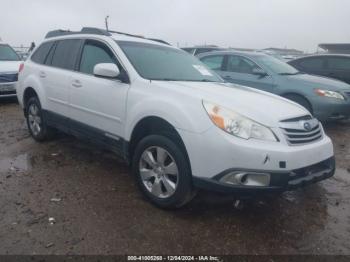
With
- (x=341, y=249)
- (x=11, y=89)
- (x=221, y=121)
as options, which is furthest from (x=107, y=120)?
(x=11, y=89)

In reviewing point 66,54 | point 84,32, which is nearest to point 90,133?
point 66,54

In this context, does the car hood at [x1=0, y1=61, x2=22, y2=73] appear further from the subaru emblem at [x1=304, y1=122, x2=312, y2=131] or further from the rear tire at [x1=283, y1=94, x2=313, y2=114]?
the subaru emblem at [x1=304, y1=122, x2=312, y2=131]

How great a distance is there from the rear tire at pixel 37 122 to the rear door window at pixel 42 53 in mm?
607

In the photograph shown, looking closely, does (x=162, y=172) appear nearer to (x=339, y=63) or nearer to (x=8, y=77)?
(x=8, y=77)

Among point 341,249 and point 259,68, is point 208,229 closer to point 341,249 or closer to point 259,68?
point 341,249

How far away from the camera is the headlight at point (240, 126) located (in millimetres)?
3061

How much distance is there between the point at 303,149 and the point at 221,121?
79cm

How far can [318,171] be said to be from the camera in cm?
338

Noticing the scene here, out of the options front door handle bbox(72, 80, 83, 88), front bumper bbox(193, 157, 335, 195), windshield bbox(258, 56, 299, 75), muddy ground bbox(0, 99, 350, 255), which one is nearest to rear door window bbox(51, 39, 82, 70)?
front door handle bbox(72, 80, 83, 88)

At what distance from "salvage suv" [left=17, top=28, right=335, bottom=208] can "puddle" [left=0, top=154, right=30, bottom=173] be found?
2.47 ft

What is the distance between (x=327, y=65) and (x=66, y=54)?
749 centimetres

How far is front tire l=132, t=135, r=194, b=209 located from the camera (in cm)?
327

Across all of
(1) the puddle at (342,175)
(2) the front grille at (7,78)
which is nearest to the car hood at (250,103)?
(1) the puddle at (342,175)

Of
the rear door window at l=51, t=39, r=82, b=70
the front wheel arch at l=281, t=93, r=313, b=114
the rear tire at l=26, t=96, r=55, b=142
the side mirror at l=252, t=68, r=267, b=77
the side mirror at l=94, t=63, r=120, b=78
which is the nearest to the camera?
the side mirror at l=94, t=63, r=120, b=78
